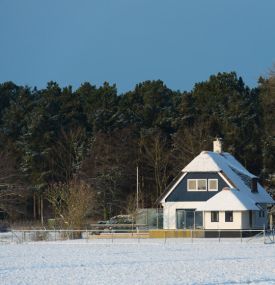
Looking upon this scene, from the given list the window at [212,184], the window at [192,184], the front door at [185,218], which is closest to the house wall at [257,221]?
the window at [212,184]

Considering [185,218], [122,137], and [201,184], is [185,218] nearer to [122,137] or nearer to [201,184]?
[201,184]

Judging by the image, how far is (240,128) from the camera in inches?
3068

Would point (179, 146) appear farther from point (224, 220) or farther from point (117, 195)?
point (224, 220)

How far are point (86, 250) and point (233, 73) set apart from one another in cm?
4477

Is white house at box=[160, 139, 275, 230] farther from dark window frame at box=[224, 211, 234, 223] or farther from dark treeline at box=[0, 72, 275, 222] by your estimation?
dark treeline at box=[0, 72, 275, 222]

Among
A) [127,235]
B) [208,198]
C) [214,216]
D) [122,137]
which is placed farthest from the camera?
[122,137]

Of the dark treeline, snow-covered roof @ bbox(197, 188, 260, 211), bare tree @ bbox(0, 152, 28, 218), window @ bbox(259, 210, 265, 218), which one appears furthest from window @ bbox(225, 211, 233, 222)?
bare tree @ bbox(0, 152, 28, 218)

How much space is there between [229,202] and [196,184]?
3.85m

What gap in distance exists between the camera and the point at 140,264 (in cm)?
3350

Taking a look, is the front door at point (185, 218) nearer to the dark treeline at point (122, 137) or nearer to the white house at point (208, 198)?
the white house at point (208, 198)

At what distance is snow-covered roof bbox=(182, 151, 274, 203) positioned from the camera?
199 feet

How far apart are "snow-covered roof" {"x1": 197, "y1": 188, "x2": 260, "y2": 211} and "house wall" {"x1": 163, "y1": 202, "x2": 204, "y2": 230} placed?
1373 mm

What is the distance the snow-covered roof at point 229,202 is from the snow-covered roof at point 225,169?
1.38 m

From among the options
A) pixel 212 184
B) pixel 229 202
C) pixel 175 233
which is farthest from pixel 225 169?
pixel 175 233
